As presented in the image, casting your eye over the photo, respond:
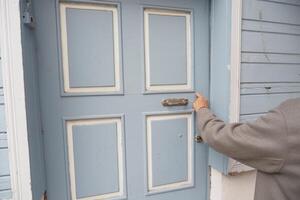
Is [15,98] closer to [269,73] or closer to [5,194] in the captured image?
[5,194]

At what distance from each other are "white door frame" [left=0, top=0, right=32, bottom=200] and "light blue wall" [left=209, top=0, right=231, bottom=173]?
3.27ft

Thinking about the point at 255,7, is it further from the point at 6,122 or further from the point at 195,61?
the point at 6,122

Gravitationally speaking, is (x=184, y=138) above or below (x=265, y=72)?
below

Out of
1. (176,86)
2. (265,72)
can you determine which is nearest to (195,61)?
(176,86)

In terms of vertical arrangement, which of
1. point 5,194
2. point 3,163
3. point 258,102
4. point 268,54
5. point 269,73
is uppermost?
point 268,54

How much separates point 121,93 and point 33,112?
1.43ft

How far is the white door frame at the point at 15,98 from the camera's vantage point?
0.95 m

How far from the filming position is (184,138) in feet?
4.78

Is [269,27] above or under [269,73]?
above

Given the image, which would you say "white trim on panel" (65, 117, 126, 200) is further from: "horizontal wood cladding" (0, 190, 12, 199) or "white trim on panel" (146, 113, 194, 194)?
"horizontal wood cladding" (0, 190, 12, 199)

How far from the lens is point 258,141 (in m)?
0.94

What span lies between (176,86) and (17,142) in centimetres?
85

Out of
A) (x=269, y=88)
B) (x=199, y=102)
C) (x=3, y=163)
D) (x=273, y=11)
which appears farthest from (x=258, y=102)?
(x=3, y=163)

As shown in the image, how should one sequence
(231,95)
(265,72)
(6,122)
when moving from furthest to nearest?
(265,72)
(231,95)
(6,122)
